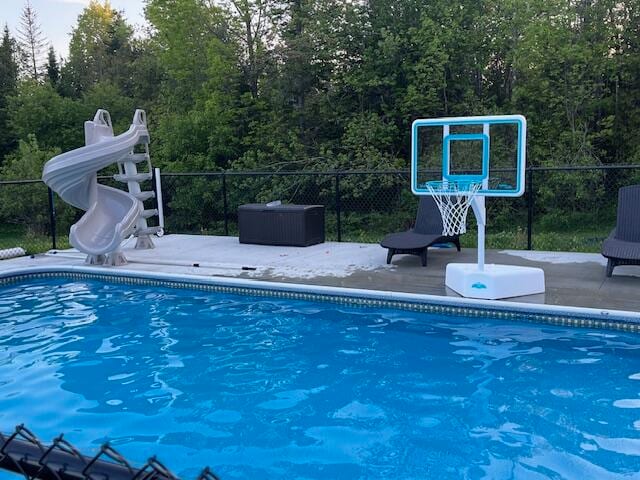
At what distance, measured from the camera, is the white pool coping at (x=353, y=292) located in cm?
514

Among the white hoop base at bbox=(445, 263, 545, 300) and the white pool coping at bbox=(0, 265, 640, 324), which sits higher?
the white hoop base at bbox=(445, 263, 545, 300)

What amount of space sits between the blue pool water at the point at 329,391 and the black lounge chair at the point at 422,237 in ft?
4.51

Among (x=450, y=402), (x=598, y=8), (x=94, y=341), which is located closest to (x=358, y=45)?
(x=598, y=8)

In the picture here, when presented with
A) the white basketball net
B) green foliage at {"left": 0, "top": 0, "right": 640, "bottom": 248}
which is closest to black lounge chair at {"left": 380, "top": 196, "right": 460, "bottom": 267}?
the white basketball net

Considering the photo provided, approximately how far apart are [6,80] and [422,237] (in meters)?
22.1

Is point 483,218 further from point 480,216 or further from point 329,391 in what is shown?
point 329,391

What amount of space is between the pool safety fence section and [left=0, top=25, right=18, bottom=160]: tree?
2337 centimetres

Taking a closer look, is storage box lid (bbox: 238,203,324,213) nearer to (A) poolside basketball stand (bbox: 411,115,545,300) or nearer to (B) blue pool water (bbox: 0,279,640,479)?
(B) blue pool water (bbox: 0,279,640,479)

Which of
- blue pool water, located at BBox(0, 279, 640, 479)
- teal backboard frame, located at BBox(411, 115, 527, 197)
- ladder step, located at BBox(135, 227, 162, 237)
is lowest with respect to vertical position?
blue pool water, located at BBox(0, 279, 640, 479)

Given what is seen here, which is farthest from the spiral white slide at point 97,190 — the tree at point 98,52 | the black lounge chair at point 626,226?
the tree at point 98,52

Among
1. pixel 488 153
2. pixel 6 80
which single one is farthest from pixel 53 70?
pixel 488 153

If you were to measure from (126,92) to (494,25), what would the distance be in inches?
604

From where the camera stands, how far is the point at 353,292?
241 inches

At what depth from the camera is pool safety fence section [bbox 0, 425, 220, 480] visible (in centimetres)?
95
